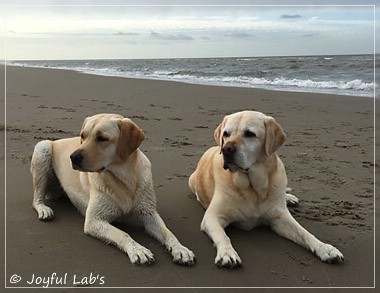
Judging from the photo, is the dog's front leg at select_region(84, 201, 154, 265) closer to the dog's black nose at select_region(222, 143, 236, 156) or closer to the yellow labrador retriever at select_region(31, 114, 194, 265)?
the yellow labrador retriever at select_region(31, 114, 194, 265)

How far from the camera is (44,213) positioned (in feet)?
13.7

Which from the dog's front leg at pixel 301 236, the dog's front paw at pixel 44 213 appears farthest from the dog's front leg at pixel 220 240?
the dog's front paw at pixel 44 213

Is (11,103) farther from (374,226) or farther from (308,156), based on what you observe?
(374,226)

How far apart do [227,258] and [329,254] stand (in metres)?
0.84

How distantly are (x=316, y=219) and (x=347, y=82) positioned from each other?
41.4 feet

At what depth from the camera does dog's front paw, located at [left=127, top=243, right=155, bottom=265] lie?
3379mm

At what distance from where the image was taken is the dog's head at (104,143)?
12.2 feet

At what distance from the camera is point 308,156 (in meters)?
6.39

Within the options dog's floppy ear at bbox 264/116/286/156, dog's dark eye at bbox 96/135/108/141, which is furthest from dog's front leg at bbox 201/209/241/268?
dog's dark eye at bbox 96/135/108/141

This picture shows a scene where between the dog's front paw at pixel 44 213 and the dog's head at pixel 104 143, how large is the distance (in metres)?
0.74

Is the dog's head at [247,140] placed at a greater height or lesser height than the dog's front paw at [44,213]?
greater

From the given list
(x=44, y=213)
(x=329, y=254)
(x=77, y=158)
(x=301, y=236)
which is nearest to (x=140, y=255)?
(x=77, y=158)

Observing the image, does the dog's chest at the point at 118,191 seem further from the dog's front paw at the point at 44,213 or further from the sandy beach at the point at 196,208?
the dog's front paw at the point at 44,213

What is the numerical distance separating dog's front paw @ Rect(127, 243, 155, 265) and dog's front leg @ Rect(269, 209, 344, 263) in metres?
1.21
